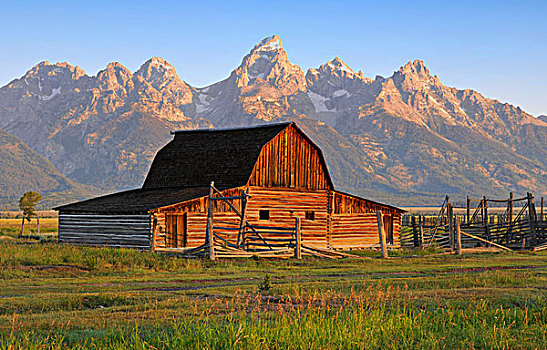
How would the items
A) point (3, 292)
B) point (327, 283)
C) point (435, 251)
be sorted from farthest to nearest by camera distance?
point (435, 251) < point (327, 283) < point (3, 292)

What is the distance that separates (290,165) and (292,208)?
2.65 metres

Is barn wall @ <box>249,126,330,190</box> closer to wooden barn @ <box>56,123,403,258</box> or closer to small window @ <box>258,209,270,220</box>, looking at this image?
wooden barn @ <box>56,123,403,258</box>

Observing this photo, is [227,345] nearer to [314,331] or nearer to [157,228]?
[314,331]

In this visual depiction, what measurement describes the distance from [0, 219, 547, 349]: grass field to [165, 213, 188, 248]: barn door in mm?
8216

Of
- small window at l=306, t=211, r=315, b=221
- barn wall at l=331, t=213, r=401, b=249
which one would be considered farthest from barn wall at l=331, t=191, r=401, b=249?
small window at l=306, t=211, r=315, b=221

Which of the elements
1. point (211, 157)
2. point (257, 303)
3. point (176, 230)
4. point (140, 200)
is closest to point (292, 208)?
point (211, 157)

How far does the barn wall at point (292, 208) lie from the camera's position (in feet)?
129

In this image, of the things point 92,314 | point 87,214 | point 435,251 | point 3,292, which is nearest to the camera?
point 92,314

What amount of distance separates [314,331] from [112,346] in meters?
2.98

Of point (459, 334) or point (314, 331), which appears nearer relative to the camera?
point (314, 331)

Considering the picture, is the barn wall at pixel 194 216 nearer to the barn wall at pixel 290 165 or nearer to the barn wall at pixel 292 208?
the barn wall at pixel 292 208

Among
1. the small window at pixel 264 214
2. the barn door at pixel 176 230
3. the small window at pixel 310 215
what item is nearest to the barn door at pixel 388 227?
the small window at pixel 310 215

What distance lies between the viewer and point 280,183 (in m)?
40.6

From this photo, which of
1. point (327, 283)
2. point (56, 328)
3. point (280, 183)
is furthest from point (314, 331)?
point (280, 183)
